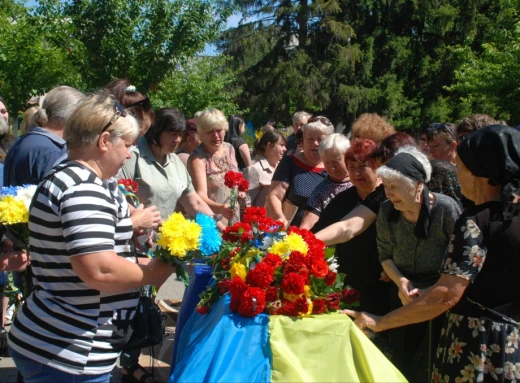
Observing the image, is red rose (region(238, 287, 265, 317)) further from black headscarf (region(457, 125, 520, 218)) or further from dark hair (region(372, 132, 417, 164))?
dark hair (region(372, 132, 417, 164))

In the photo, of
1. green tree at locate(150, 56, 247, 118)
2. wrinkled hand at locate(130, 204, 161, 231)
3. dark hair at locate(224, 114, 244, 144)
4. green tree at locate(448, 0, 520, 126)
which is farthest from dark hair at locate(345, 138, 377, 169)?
green tree at locate(150, 56, 247, 118)

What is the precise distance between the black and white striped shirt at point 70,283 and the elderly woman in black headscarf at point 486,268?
148cm

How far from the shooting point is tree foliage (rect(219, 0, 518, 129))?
30453 mm

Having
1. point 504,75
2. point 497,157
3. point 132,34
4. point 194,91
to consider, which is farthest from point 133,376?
point 194,91

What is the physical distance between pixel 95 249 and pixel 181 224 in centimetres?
41

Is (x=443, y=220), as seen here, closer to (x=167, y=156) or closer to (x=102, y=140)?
(x=102, y=140)

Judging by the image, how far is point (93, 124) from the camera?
8.05 ft

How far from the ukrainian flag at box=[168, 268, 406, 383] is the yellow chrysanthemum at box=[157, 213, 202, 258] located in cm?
34

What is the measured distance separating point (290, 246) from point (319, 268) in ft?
0.73

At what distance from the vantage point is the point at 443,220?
3449mm

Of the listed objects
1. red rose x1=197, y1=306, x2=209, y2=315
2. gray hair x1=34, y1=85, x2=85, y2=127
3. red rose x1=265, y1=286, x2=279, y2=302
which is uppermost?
gray hair x1=34, y1=85, x2=85, y2=127

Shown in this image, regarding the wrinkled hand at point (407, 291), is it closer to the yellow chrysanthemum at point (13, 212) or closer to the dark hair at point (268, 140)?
the yellow chrysanthemum at point (13, 212)

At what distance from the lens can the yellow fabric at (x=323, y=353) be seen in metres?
2.29

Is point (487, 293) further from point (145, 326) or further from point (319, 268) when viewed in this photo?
point (145, 326)
